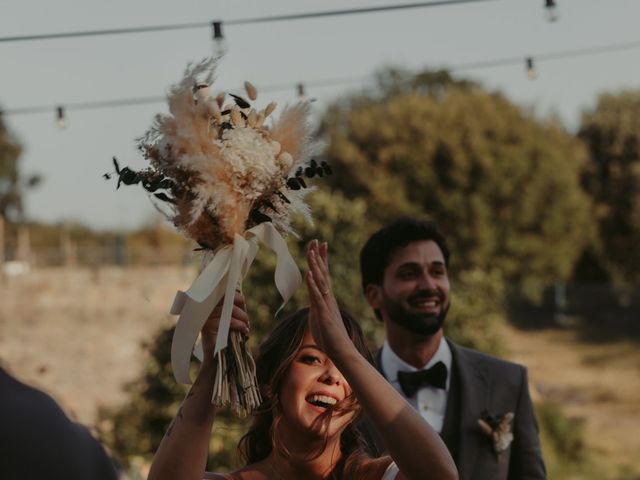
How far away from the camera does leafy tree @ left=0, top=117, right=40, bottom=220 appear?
4453 cm

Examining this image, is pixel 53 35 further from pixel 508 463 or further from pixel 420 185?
pixel 420 185

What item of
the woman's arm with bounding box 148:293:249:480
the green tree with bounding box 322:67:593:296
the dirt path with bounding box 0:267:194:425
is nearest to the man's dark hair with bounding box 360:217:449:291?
the woman's arm with bounding box 148:293:249:480

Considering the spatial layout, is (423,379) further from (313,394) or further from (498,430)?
(313,394)

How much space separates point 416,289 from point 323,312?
1.59m

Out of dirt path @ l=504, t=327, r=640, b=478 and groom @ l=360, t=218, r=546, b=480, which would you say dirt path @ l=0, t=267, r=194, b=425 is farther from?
groom @ l=360, t=218, r=546, b=480

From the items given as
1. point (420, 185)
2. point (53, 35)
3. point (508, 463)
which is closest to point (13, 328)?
point (420, 185)

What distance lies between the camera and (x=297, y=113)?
8.75ft

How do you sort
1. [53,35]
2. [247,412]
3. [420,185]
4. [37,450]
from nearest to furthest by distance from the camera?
[37,450] < [247,412] < [53,35] < [420,185]

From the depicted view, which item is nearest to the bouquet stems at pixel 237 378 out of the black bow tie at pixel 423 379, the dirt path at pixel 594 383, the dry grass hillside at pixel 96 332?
the black bow tie at pixel 423 379

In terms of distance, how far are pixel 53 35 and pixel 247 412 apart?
433 centimetres

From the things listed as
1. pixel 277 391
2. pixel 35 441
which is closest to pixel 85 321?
pixel 277 391

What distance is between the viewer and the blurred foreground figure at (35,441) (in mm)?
1466

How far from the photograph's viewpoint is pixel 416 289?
399 centimetres

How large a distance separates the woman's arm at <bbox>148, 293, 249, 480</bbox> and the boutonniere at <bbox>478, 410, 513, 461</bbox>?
1.63 metres
